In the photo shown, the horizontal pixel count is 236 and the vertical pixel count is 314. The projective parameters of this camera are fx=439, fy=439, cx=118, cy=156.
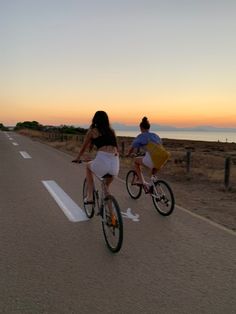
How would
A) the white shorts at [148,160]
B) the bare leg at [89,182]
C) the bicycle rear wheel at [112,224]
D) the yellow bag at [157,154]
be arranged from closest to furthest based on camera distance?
the bicycle rear wheel at [112,224]
the bare leg at [89,182]
the yellow bag at [157,154]
the white shorts at [148,160]

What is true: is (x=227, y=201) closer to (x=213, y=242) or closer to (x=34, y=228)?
(x=213, y=242)

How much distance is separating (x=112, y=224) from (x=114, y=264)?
0.68m

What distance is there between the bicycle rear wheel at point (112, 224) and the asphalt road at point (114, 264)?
133mm

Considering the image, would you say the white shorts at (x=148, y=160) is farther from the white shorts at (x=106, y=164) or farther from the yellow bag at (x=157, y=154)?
the white shorts at (x=106, y=164)

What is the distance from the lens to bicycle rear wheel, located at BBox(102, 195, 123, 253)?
5.72 metres

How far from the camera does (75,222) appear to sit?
7547 mm

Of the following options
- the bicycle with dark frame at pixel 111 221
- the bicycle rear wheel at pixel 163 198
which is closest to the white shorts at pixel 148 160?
the bicycle rear wheel at pixel 163 198

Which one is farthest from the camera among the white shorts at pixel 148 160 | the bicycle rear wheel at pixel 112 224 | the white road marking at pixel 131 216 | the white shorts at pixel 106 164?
the white shorts at pixel 148 160

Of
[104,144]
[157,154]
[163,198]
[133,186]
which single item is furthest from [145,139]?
[104,144]

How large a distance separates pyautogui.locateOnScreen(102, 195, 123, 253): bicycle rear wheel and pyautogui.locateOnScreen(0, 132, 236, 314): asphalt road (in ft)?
0.44

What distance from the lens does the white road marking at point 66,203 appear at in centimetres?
803

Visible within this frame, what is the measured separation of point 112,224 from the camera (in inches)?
232

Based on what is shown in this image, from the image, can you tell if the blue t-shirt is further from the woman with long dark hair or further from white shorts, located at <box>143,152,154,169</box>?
the woman with long dark hair

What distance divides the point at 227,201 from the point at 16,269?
22.0 ft
